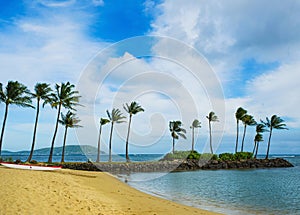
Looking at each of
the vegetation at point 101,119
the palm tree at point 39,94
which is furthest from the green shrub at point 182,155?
the palm tree at point 39,94

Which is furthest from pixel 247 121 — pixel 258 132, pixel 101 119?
pixel 101 119

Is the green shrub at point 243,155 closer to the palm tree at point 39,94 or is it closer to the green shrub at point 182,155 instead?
the green shrub at point 182,155

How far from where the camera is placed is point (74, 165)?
46.8m

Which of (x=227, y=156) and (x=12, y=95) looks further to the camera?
(x=227, y=156)

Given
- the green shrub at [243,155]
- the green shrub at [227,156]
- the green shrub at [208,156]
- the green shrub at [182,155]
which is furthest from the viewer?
the green shrub at [243,155]

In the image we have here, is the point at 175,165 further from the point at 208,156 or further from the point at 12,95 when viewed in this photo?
the point at 12,95

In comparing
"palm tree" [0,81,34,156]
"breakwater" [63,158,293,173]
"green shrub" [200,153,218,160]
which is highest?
"palm tree" [0,81,34,156]

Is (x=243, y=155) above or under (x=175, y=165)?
above

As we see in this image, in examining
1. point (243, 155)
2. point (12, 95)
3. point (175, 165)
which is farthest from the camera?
point (243, 155)

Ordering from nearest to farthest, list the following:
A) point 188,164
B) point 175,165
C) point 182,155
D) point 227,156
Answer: point 175,165, point 188,164, point 182,155, point 227,156

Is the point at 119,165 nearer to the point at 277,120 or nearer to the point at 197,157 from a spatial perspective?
the point at 197,157

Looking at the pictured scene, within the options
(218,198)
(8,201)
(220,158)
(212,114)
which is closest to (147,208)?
(8,201)

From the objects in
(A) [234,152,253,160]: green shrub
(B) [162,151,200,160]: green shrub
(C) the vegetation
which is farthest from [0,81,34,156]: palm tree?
(A) [234,152,253,160]: green shrub

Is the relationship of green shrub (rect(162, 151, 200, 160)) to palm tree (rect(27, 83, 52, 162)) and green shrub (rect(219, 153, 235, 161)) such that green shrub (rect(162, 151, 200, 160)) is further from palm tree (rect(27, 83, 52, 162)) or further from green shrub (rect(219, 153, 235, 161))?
palm tree (rect(27, 83, 52, 162))
